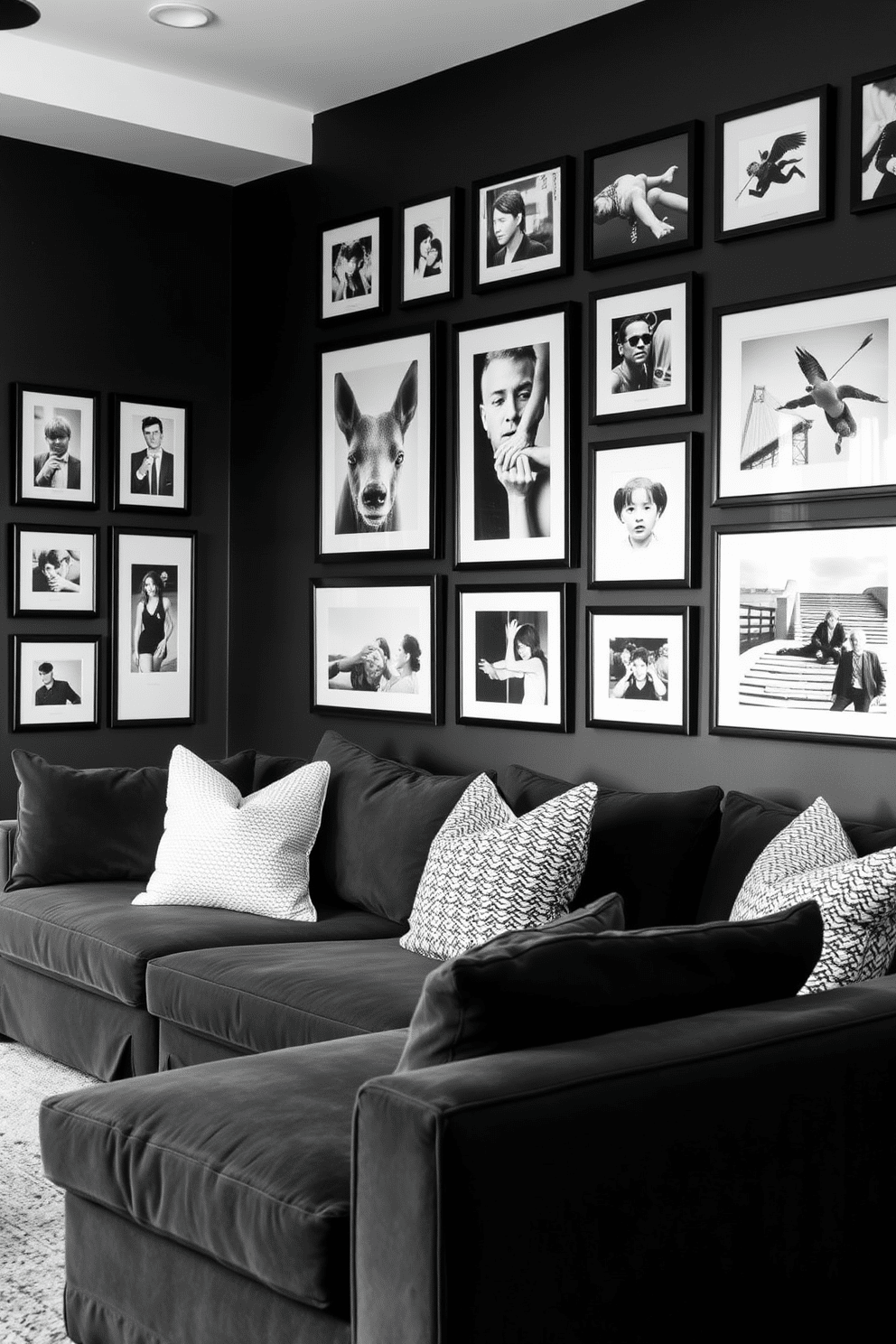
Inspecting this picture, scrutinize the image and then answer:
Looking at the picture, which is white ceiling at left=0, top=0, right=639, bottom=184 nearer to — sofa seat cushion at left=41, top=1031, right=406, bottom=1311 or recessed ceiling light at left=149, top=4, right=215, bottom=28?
recessed ceiling light at left=149, top=4, right=215, bottom=28

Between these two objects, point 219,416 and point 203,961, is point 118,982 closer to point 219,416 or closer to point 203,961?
point 203,961

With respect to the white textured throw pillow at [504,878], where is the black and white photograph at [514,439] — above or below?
above

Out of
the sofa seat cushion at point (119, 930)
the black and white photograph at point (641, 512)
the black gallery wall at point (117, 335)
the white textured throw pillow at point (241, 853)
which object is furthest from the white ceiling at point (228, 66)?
the sofa seat cushion at point (119, 930)

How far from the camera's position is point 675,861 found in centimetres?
354

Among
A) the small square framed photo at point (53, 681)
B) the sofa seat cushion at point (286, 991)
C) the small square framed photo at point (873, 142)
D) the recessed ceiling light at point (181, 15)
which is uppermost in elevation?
the recessed ceiling light at point (181, 15)

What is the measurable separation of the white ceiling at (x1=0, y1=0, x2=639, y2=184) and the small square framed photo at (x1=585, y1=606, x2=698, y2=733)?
5.68 feet

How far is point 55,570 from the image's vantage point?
200 inches

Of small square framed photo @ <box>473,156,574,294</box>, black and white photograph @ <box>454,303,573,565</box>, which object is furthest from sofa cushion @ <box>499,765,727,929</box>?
small square framed photo @ <box>473,156,574,294</box>

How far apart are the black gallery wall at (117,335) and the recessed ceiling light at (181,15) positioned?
0.89 metres

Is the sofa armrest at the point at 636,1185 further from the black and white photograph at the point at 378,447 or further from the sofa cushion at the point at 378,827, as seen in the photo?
the black and white photograph at the point at 378,447

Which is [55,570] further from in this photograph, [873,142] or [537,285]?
[873,142]

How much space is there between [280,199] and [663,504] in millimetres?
2161

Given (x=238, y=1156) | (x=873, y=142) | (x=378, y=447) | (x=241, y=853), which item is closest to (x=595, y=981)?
(x=238, y=1156)

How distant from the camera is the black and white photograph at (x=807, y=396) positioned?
3.55 m
